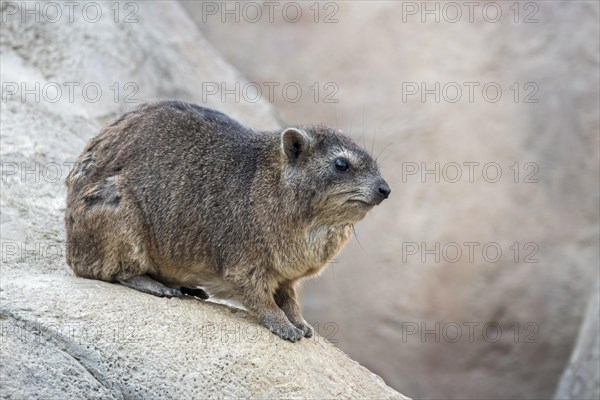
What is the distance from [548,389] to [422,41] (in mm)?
5446

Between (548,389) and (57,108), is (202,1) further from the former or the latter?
(548,389)

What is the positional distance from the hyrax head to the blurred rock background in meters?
5.57

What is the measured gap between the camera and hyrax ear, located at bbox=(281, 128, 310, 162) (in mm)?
7617

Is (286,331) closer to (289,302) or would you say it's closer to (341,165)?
(289,302)

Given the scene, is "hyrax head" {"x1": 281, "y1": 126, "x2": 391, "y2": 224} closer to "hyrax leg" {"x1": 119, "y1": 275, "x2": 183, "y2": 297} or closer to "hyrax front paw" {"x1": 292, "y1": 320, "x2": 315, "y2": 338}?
"hyrax front paw" {"x1": 292, "y1": 320, "x2": 315, "y2": 338}

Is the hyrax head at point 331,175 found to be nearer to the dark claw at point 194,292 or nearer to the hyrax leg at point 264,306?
the hyrax leg at point 264,306

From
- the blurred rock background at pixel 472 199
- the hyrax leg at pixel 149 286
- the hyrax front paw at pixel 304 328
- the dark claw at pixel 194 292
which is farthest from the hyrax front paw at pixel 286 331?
the blurred rock background at pixel 472 199

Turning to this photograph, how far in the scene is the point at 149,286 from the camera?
306 inches

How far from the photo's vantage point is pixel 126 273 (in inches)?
308

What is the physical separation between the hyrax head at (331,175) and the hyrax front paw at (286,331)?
2.92 ft

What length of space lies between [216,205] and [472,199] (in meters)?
6.72

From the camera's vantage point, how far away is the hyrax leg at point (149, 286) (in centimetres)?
770

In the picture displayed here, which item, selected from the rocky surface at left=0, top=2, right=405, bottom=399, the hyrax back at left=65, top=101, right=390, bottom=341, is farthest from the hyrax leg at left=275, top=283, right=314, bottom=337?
the rocky surface at left=0, top=2, right=405, bottom=399

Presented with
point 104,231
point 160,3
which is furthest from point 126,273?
point 160,3
